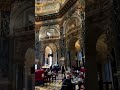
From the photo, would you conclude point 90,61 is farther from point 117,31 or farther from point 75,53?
point 75,53

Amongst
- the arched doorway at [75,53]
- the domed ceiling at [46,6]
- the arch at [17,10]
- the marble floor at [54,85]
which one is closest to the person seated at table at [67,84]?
the marble floor at [54,85]

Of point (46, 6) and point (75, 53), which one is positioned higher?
point (46, 6)

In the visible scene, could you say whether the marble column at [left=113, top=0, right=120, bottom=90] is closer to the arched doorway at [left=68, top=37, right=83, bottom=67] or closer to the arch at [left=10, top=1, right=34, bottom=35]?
the arched doorway at [left=68, top=37, right=83, bottom=67]

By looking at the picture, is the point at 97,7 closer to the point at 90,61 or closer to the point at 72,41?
the point at 90,61

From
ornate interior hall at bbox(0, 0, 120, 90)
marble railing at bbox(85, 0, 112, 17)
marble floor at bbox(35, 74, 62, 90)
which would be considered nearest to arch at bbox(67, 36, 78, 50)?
ornate interior hall at bbox(0, 0, 120, 90)

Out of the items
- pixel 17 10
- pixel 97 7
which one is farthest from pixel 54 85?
pixel 17 10

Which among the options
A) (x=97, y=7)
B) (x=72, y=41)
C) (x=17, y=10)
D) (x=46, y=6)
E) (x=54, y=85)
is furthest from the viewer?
(x=46, y=6)

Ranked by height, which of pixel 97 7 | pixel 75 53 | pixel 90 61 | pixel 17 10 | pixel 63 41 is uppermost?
pixel 17 10

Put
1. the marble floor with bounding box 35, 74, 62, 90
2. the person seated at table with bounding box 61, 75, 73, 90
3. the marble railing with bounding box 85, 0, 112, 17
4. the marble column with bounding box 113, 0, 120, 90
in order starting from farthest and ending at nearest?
the marble floor with bounding box 35, 74, 62, 90, the person seated at table with bounding box 61, 75, 73, 90, the marble railing with bounding box 85, 0, 112, 17, the marble column with bounding box 113, 0, 120, 90

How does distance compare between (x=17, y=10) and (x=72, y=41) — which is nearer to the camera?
(x=17, y=10)

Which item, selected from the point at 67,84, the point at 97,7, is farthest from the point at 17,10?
the point at 67,84

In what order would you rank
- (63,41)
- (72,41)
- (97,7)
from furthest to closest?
(63,41)
(72,41)
(97,7)

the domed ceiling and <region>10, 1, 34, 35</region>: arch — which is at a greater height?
the domed ceiling

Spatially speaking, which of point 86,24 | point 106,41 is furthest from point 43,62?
point 106,41
